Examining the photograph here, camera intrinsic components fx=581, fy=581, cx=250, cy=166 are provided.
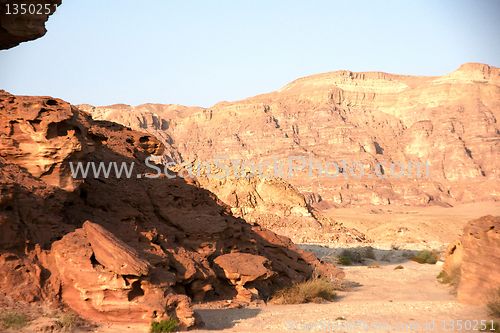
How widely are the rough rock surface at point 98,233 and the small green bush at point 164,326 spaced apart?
22 cm

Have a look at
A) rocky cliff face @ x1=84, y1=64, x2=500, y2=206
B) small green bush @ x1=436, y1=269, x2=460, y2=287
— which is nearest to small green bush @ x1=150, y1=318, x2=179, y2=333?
small green bush @ x1=436, y1=269, x2=460, y2=287

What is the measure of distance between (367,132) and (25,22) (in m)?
111

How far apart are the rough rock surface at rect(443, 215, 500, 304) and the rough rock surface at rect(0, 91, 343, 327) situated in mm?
4751

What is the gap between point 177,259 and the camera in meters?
12.6

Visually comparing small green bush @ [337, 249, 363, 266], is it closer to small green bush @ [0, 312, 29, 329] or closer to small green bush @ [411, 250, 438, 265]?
small green bush @ [411, 250, 438, 265]

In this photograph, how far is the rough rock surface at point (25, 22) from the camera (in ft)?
42.3

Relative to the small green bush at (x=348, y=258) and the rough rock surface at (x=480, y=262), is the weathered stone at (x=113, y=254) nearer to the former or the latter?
the rough rock surface at (x=480, y=262)

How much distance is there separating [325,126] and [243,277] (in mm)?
106218

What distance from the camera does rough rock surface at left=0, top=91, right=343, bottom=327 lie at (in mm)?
9641

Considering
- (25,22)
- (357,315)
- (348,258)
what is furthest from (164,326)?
→ (348,258)

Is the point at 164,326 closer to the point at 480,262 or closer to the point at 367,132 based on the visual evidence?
the point at 480,262

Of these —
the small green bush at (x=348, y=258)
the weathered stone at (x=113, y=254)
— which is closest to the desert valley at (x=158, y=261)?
the weathered stone at (x=113, y=254)

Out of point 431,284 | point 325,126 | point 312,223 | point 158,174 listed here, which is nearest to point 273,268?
point 158,174

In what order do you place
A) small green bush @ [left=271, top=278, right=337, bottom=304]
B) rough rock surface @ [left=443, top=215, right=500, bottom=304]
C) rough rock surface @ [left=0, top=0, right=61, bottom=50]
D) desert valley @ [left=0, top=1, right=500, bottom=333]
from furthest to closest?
1. small green bush @ [left=271, top=278, right=337, bottom=304]
2. rough rock surface @ [left=443, top=215, right=500, bottom=304]
3. rough rock surface @ [left=0, top=0, right=61, bottom=50]
4. desert valley @ [left=0, top=1, right=500, bottom=333]
